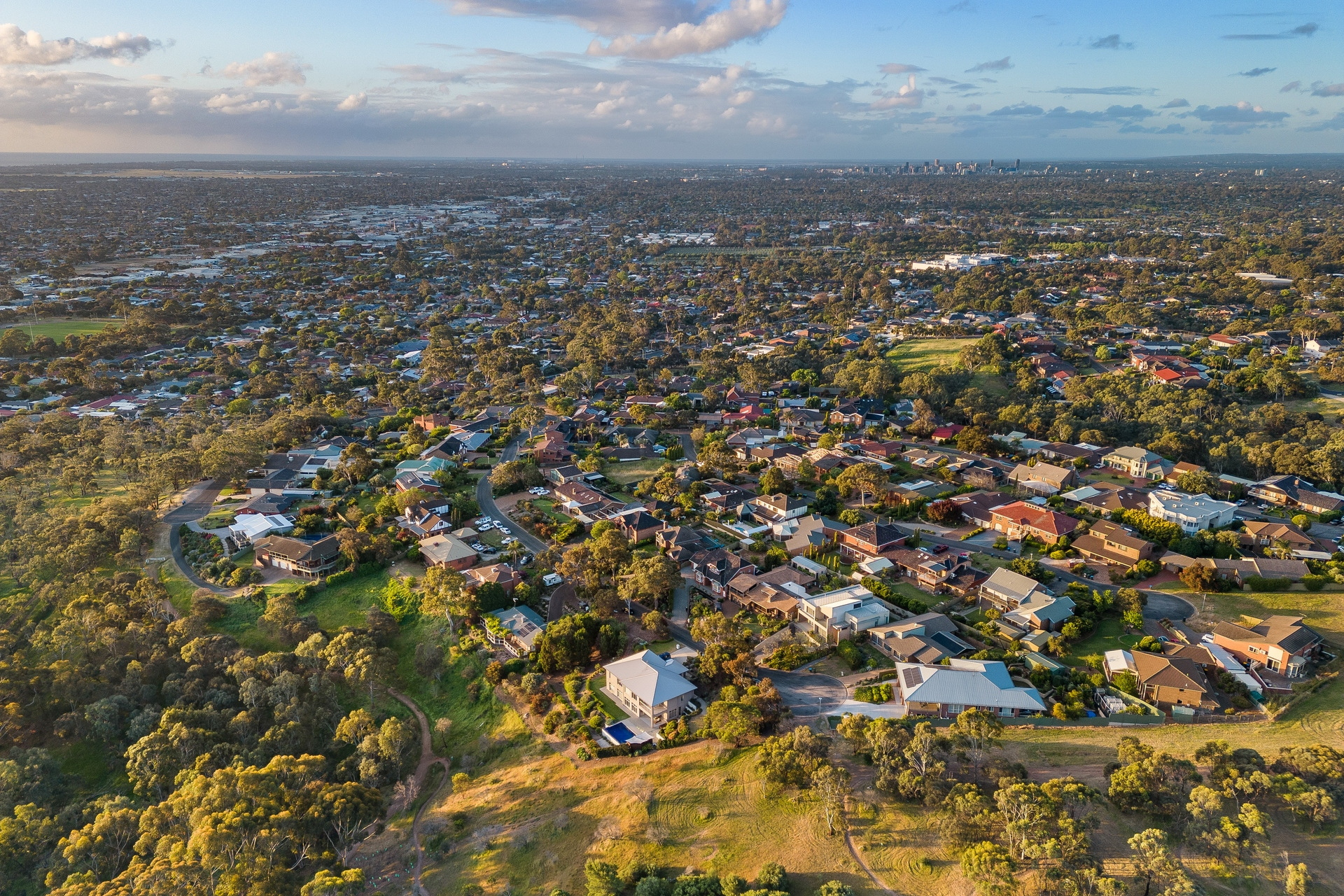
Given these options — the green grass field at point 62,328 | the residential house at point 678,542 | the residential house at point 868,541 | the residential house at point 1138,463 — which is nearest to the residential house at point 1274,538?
the residential house at point 1138,463

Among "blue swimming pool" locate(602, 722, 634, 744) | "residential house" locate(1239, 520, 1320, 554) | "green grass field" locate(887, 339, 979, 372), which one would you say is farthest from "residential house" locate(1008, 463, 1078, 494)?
"blue swimming pool" locate(602, 722, 634, 744)

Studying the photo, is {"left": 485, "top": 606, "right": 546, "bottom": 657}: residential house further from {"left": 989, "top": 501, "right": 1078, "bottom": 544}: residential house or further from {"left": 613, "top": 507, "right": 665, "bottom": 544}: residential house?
{"left": 989, "top": 501, "right": 1078, "bottom": 544}: residential house

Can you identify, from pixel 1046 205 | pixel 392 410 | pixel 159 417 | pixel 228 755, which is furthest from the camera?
pixel 1046 205

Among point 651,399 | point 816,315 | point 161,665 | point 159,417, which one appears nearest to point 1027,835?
point 161,665

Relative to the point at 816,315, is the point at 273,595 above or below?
below

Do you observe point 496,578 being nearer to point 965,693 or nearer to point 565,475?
point 565,475

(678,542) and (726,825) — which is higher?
(678,542)

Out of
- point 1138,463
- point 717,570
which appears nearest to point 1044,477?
point 1138,463

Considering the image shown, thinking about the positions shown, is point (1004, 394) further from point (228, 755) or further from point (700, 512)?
point (228, 755)

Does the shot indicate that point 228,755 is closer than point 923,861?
No
